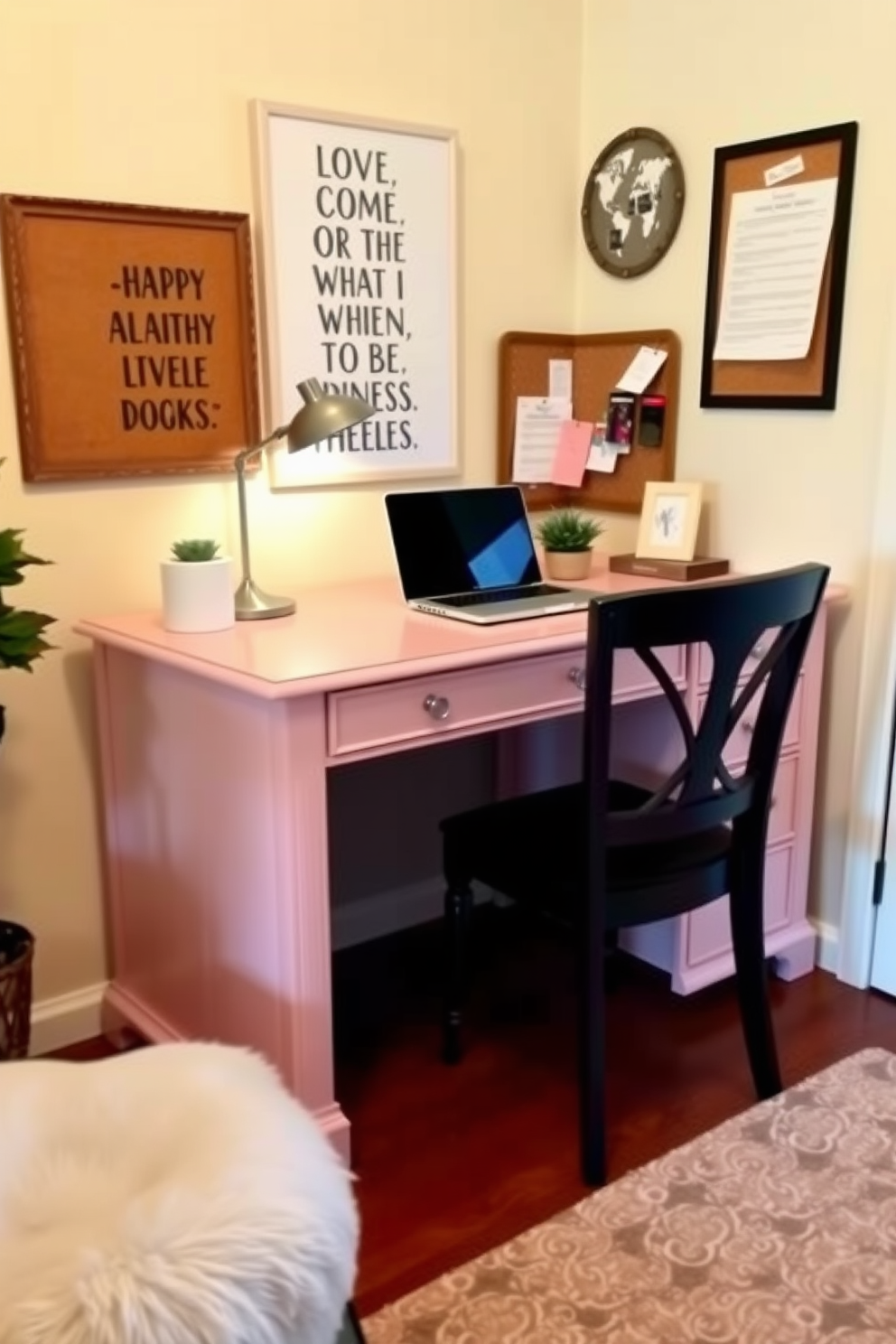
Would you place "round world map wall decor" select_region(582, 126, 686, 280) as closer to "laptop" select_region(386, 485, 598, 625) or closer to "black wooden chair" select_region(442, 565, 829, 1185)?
"laptop" select_region(386, 485, 598, 625)

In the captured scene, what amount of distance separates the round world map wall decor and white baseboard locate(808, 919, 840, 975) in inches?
55.8

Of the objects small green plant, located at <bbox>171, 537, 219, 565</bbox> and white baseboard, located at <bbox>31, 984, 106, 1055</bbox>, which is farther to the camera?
white baseboard, located at <bbox>31, 984, 106, 1055</bbox>

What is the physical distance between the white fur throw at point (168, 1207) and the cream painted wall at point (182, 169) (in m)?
0.85

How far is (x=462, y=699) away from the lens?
1.77m

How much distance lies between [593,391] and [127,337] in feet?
3.53

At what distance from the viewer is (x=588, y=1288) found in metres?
1.56

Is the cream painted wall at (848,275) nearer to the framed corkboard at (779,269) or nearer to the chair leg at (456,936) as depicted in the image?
the framed corkboard at (779,269)

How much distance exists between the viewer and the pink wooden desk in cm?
164

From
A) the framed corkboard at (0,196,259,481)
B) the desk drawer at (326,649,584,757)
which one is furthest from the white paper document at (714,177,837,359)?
the framed corkboard at (0,196,259,481)

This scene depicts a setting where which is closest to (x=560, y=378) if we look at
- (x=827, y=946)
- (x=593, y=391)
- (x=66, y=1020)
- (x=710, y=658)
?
(x=593, y=391)

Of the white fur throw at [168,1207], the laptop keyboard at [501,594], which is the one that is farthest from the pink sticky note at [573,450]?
the white fur throw at [168,1207]

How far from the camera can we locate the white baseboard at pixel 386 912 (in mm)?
2539

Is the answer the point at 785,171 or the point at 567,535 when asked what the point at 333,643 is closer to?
the point at 567,535

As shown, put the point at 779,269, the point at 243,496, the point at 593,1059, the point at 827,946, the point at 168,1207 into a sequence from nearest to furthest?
the point at 168,1207 < the point at 593,1059 < the point at 243,496 < the point at 779,269 < the point at 827,946
